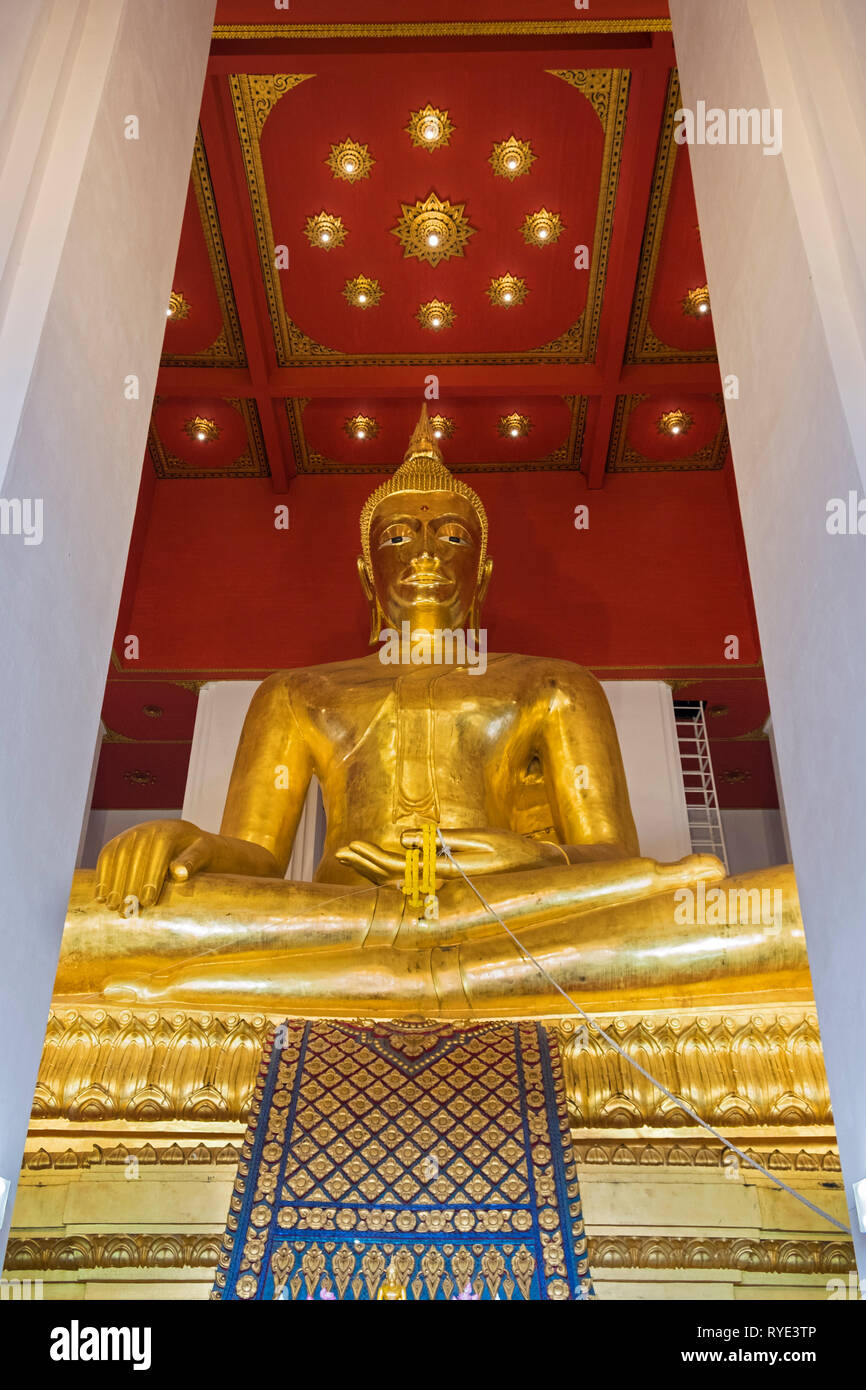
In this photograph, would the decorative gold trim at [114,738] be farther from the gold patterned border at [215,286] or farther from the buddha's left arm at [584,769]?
the buddha's left arm at [584,769]

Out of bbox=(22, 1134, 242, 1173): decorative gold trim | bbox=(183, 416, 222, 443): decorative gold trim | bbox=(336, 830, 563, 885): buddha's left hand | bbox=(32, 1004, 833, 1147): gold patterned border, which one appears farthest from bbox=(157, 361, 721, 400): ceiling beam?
bbox=(22, 1134, 242, 1173): decorative gold trim

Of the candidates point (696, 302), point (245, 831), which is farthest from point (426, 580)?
point (696, 302)

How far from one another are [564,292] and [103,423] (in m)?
3.17

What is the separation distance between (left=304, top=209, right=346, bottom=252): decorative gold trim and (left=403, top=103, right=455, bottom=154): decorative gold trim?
0.43m

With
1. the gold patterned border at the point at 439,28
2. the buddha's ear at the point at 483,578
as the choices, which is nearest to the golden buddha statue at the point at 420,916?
the buddha's ear at the point at 483,578

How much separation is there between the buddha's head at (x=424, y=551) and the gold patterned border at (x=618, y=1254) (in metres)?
2.55

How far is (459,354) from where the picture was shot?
188 inches

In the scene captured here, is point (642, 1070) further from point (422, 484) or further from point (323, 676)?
point (422, 484)

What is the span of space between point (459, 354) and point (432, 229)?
22.7 inches

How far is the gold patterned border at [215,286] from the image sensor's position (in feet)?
13.2

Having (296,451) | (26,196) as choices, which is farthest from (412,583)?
(26,196)

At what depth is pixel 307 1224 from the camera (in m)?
1.85

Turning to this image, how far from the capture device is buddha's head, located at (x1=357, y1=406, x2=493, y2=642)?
4086 mm
